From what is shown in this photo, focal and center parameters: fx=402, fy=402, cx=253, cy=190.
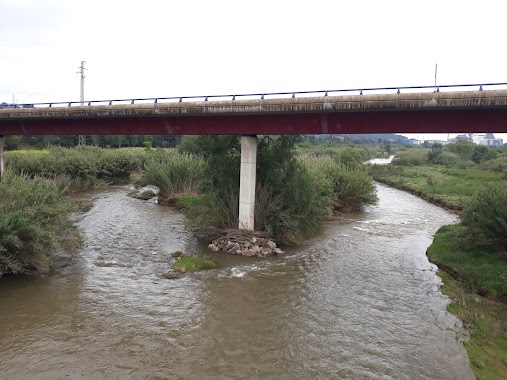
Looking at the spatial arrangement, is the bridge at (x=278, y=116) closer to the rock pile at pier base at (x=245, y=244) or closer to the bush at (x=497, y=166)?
the rock pile at pier base at (x=245, y=244)

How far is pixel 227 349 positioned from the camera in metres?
10.6

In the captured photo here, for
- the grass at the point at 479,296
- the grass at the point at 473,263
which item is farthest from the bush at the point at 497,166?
the grass at the point at 479,296

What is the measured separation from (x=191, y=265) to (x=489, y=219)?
1249 cm

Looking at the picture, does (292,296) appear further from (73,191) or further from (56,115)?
(73,191)

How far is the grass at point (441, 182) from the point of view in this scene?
3828 centimetres

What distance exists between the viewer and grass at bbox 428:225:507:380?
10.4m

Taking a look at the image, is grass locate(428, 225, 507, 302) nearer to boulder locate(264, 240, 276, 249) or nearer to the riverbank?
the riverbank

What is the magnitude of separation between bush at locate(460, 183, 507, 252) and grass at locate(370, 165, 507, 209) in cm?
707

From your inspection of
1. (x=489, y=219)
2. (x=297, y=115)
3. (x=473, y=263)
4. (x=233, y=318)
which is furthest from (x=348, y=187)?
(x=233, y=318)

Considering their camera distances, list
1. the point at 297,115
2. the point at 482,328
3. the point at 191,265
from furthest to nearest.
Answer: the point at 297,115
the point at 191,265
the point at 482,328

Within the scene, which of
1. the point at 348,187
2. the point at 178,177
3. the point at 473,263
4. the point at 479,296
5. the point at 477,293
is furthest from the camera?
the point at 178,177

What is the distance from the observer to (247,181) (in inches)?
784

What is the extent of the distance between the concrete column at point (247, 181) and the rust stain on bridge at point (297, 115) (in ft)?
2.25

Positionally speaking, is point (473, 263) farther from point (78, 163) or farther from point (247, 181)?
point (78, 163)
